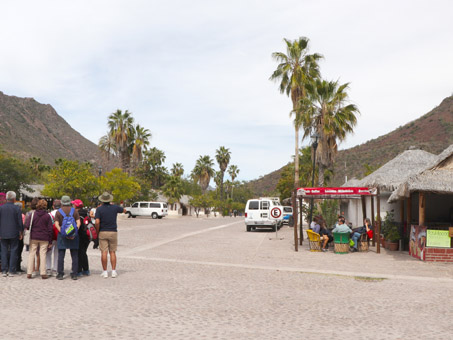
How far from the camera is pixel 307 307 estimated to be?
7672 mm

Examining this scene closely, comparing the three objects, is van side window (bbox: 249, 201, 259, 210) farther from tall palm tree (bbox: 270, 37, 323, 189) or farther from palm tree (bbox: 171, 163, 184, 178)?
palm tree (bbox: 171, 163, 184, 178)

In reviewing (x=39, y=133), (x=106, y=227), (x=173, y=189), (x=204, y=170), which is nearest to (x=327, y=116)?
(x=106, y=227)

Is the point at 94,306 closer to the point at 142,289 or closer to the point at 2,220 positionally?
the point at 142,289

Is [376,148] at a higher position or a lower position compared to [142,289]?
higher

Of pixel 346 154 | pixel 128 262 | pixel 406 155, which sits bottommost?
pixel 128 262

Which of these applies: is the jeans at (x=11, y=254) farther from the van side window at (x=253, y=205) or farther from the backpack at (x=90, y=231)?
the van side window at (x=253, y=205)

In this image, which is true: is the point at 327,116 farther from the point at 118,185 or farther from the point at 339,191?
the point at 118,185

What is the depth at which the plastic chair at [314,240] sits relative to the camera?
56.5 ft

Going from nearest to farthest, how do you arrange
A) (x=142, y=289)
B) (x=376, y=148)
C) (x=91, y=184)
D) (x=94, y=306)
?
(x=94, y=306) → (x=142, y=289) → (x=91, y=184) → (x=376, y=148)

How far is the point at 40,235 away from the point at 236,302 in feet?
15.2

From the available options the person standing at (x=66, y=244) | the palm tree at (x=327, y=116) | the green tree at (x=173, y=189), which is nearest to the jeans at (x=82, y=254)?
the person standing at (x=66, y=244)

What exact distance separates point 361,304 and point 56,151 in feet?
430

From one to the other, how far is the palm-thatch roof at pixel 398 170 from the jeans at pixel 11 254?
12.3m

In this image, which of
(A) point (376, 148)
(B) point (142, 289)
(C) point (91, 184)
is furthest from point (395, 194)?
(A) point (376, 148)
